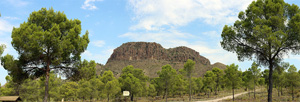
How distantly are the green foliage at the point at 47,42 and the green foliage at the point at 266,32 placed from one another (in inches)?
603

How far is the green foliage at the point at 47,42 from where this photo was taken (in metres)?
15.8

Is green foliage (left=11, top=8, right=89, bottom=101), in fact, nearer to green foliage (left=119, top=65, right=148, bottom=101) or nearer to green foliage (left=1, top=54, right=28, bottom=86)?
green foliage (left=1, top=54, right=28, bottom=86)

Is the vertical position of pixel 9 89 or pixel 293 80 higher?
pixel 293 80

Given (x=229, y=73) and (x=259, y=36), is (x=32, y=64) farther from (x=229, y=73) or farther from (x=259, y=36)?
(x=229, y=73)

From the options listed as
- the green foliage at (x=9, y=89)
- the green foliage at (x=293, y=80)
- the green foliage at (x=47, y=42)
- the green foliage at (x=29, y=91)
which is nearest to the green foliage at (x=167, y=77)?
the green foliage at (x=293, y=80)

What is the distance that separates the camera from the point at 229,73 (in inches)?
1457

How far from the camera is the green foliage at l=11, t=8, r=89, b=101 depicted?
1579 centimetres

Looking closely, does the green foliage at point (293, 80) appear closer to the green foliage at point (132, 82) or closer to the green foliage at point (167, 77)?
the green foliage at point (167, 77)

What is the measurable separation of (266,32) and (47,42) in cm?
1896

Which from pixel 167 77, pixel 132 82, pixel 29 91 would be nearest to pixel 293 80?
pixel 167 77

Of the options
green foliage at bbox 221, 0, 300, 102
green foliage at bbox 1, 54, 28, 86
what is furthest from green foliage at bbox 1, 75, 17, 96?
green foliage at bbox 221, 0, 300, 102

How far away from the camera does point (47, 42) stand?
16.1 metres

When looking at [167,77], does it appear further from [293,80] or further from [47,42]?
[47,42]

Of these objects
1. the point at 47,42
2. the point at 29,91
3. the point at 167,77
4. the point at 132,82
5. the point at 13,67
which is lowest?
the point at 29,91
